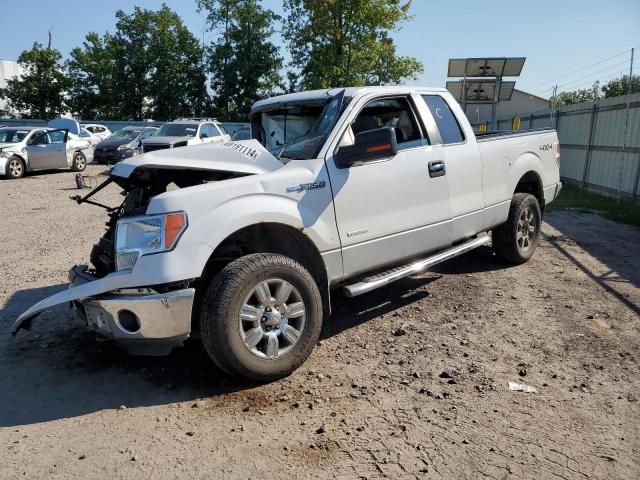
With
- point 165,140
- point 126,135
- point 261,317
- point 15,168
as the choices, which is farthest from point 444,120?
point 126,135

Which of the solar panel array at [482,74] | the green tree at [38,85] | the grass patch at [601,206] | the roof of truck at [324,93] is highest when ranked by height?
the green tree at [38,85]

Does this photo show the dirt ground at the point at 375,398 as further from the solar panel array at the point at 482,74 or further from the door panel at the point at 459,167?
the solar panel array at the point at 482,74

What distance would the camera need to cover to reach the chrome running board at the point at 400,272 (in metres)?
3.98

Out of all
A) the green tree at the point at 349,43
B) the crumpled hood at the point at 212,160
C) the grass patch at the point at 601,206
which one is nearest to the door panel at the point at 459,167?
the crumpled hood at the point at 212,160

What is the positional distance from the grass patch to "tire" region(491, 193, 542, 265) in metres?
3.75

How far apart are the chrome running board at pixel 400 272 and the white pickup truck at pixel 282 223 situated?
18mm

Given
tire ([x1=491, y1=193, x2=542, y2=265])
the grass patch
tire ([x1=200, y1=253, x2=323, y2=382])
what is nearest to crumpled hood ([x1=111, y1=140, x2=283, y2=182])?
tire ([x1=200, y1=253, x2=323, y2=382])

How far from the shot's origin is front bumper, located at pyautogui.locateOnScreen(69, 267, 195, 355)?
319cm

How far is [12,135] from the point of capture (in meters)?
17.5

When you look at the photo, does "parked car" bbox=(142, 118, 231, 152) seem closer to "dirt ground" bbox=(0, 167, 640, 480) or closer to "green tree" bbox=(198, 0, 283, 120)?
"dirt ground" bbox=(0, 167, 640, 480)

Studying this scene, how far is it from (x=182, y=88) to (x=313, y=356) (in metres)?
50.4

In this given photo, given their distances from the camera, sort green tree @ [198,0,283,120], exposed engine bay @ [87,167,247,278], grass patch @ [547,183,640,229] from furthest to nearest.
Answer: green tree @ [198,0,283,120] → grass patch @ [547,183,640,229] → exposed engine bay @ [87,167,247,278]

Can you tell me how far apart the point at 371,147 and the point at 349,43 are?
3364cm

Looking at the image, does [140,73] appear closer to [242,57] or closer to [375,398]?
[242,57]
